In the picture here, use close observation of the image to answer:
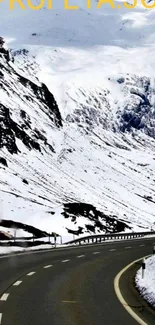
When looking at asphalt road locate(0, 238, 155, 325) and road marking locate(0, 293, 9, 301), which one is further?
road marking locate(0, 293, 9, 301)

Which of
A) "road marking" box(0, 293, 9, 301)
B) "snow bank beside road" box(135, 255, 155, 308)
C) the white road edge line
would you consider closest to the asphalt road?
"road marking" box(0, 293, 9, 301)

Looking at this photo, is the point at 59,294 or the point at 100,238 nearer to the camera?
the point at 59,294

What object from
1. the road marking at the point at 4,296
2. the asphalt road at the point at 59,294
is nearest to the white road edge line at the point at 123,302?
the asphalt road at the point at 59,294

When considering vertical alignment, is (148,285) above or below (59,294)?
above

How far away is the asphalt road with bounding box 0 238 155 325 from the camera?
1257cm

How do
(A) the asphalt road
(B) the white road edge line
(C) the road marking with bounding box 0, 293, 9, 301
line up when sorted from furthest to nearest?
(C) the road marking with bounding box 0, 293, 9, 301, (B) the white road edge line, (A) the asphalt road

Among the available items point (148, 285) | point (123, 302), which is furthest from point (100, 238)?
point (123, 302)

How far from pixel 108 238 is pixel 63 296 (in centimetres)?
4261

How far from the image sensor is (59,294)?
1631 cm

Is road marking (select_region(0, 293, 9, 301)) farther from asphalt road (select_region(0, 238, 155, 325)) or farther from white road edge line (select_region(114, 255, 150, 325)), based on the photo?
white road edge line (select_region(114, 255, 150, 325))

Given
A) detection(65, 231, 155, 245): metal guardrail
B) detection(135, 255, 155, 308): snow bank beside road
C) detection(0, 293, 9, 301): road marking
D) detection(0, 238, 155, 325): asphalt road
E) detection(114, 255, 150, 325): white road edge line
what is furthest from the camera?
detection(65, 231, 155, 245): metal guardrail

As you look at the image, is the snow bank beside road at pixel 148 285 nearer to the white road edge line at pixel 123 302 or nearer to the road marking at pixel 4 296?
the white road edge line at pixel 123 302

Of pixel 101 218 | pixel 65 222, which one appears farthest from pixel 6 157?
pixel 65 222

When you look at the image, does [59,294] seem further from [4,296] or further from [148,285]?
[148,285]
